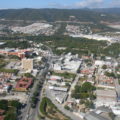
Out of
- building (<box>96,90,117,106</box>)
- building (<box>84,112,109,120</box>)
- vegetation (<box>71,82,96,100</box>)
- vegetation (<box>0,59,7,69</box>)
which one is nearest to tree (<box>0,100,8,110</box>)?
vegetation (<box>71,82,96,100</box>)

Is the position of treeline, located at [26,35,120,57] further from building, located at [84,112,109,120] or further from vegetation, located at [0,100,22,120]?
building, located at [84,112,109,120]

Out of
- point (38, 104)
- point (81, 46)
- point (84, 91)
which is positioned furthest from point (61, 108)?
point (81, 46)

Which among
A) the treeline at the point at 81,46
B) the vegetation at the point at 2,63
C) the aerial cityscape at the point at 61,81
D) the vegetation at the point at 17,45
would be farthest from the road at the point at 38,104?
the vegetation at the point at 17,45

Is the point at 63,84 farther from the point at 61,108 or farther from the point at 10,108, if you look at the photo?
the point at 10,108

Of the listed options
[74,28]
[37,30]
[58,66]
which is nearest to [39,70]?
[58,66]

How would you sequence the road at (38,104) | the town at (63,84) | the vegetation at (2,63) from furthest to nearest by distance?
1. the vegetation at (2,63)
2. the town at (63,84)
3. the road at (38,104)

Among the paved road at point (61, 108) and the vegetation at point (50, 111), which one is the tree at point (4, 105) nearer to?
the vegetation at point (50, 111)
